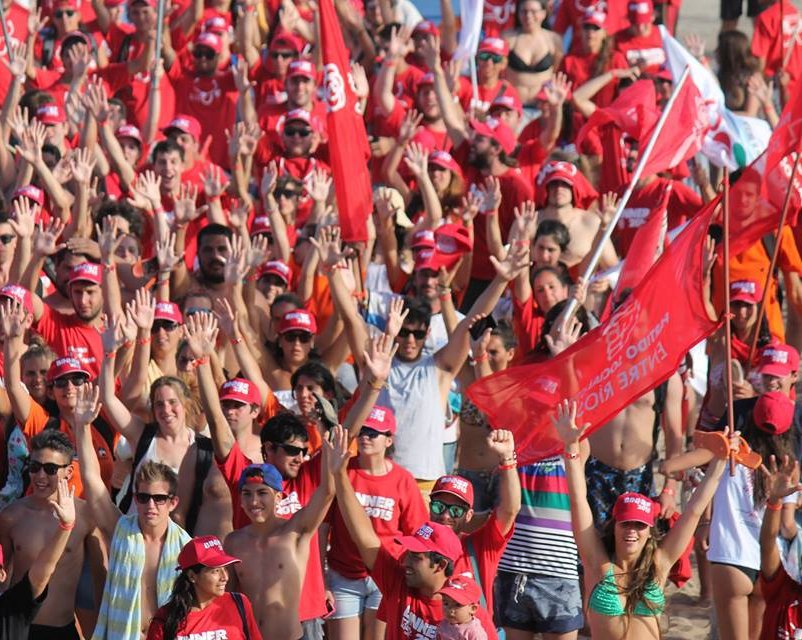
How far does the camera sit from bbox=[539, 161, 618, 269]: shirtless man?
12055mm

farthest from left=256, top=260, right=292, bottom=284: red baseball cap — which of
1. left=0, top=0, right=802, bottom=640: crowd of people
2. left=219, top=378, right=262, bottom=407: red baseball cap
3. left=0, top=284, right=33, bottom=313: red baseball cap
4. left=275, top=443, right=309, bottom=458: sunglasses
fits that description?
left=275, top=443, right=309, bottom=458: sunglasses

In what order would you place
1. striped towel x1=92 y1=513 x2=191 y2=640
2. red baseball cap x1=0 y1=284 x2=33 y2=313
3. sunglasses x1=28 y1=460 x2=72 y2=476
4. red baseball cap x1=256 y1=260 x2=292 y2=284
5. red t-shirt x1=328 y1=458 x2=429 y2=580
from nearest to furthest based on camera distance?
striped towel x1=92 y1=513 x2=191 y2=640, sunglasses x1=28 y1=460 x2=72 y2=476, red t-shirt x1=328 y1=458 x2=429 y2=580, red baseball cap x1=0 y1=284 x2=33 y2=313, red baseball cap x1=256 y1=260 x2=292 y2=284

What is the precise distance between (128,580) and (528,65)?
25.7 ft

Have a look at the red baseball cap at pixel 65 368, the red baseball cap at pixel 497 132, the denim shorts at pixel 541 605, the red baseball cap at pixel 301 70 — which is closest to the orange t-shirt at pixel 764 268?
the red baseball cap at pixel 497 132

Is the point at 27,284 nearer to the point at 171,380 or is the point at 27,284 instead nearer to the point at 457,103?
the point at 171,380

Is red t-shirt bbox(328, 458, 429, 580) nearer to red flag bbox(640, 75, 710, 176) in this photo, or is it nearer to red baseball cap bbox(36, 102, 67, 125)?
red flag bbox(640, 75, 710, 176)

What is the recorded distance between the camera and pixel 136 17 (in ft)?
48.1

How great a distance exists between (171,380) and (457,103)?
511cm

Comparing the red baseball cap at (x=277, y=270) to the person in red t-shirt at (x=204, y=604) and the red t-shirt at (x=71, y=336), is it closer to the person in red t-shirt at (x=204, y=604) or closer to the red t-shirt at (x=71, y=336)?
the red t-shirt at (x=71, y=336)

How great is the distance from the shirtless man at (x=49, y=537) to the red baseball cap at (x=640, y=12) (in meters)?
7.93

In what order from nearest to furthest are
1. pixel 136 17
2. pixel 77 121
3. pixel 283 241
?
pixel 283 241 → pixel 77 121 → pixel 136 17

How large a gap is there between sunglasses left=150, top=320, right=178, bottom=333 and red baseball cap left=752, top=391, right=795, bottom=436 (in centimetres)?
322

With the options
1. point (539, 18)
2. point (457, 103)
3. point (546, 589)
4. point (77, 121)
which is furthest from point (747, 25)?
point (546, 589)

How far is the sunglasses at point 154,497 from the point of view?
331 inches
